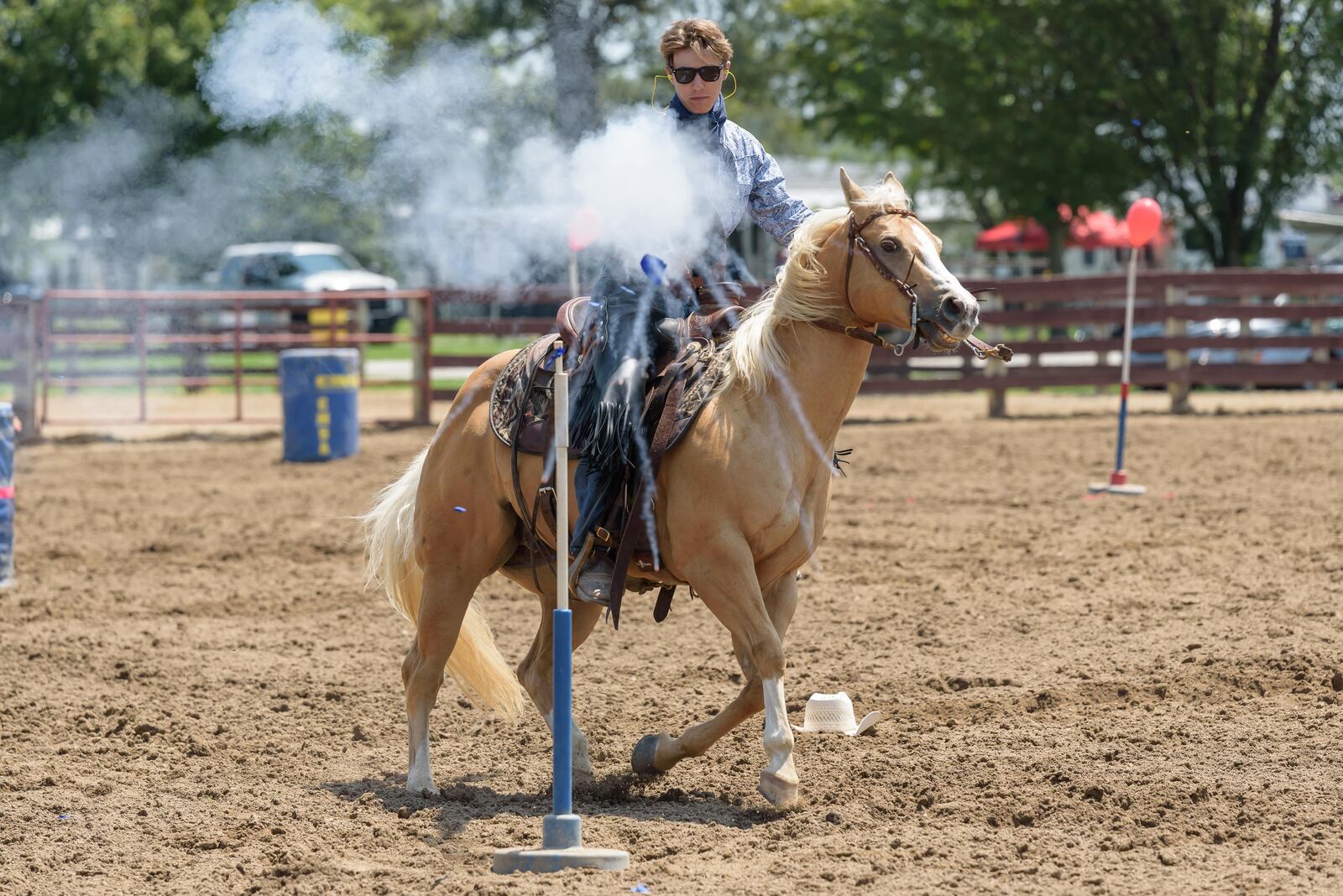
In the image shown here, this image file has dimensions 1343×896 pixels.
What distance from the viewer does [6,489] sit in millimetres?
8258

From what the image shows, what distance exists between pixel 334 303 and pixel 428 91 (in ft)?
25.7

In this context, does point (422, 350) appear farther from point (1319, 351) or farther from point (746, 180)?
point (746, 180)

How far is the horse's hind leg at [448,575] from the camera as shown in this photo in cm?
521

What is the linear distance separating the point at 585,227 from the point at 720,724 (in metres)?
2.15

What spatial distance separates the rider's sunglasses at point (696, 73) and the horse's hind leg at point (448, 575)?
5.33 feet

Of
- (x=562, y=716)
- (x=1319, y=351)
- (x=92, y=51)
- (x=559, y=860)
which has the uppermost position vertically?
(x=92, y=51)

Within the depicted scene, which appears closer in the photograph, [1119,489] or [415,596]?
[415,596]

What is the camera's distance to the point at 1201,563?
822cm

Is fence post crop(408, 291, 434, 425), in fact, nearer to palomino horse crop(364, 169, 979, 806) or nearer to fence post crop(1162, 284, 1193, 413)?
fence post crop(1162, 284, 1193, 413)

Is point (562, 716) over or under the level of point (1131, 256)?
under

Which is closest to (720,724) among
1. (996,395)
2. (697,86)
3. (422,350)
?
(697,86)

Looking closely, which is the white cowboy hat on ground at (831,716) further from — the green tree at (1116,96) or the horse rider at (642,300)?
the green tree at (1116,96)

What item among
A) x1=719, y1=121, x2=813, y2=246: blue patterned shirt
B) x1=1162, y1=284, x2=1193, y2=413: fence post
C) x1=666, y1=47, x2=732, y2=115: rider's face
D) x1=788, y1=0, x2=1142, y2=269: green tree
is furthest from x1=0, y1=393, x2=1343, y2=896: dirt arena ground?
→ x1=788, y1=0, x2=1142, y2=269: green tree

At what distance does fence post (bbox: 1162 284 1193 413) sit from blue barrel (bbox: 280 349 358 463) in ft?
30.4
